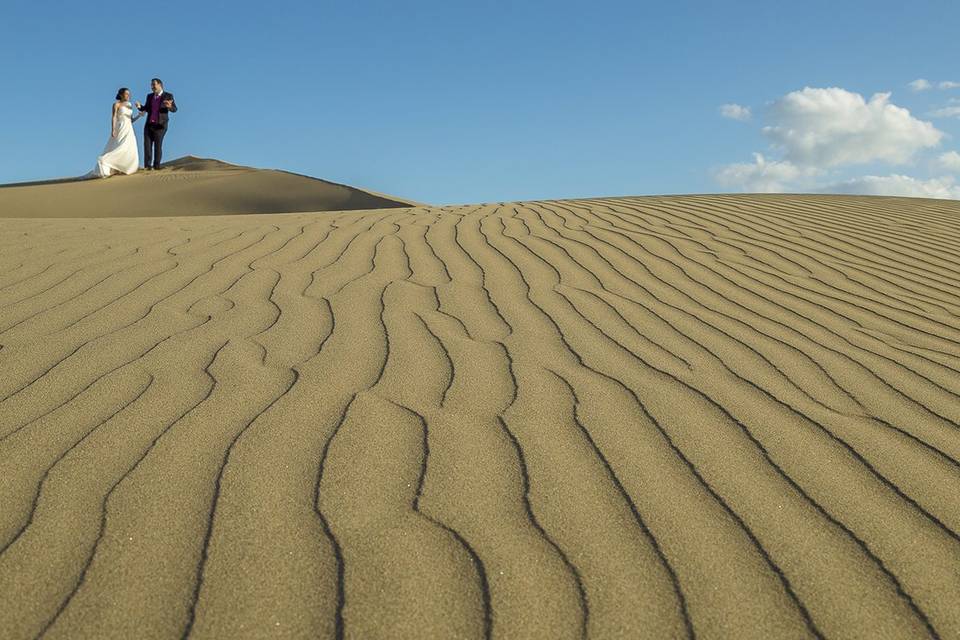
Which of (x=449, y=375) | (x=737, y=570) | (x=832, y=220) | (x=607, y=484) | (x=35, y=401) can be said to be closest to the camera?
(x=737, y=570)

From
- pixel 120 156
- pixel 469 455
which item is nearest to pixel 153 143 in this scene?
pixel 120 156

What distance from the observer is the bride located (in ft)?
43.3

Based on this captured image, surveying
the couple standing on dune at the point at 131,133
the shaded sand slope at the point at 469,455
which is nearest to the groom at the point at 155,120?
the couple standing on dune at the point at 131,133

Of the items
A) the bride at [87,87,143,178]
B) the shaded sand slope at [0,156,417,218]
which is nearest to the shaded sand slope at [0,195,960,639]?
the shaded sand slope at [0,156,417,218]

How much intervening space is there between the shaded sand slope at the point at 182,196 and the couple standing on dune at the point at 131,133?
28 centimetres

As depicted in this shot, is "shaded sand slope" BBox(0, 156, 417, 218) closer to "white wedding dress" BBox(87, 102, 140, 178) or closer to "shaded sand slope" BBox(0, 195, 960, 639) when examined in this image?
"white wedding dress" BBox(87, 102, 140, 178)

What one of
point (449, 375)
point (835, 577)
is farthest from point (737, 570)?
point (449, 375)

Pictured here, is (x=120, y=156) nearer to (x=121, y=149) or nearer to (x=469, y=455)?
(x=121, y=149)

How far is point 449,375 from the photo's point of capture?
9.52 ft

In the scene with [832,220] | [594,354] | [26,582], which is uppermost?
[832,220]

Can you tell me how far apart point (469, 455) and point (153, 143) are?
44.9 feet

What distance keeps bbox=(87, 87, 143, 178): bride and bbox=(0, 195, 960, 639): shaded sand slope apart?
31.9 feet

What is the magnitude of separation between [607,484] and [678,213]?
222 inches

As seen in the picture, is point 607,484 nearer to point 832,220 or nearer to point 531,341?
point 531,341
